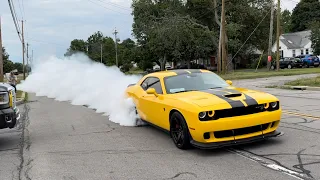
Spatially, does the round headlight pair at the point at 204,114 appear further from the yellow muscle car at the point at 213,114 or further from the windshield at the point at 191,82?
the windshield at the point at 191,82

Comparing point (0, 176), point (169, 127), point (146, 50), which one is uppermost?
point (146, 50)

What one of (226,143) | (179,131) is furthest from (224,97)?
(179,131)

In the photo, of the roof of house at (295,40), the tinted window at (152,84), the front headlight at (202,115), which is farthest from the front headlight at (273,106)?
the roof of house at (295,40)

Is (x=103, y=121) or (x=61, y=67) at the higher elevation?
(x=61, y=67)

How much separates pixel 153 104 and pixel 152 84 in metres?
0.70

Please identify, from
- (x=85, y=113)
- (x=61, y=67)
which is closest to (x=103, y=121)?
(x=85, y=113)

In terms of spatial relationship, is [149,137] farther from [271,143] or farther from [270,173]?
[270,173]

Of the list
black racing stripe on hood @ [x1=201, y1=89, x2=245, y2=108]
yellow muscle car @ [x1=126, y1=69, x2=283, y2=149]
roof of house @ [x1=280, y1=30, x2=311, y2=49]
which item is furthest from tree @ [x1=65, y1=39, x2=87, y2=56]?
black racing stripe on hood @ [x1=201, y1=89, x2=245, y2=108]

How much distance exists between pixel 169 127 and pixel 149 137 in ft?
3.20

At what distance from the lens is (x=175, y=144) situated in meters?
6.60

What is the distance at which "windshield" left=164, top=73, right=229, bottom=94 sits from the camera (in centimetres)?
728

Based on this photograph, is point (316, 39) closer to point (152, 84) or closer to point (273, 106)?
point (152, 84)

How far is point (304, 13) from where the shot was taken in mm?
95938

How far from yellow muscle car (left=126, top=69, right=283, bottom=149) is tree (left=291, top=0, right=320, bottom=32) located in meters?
94.7
